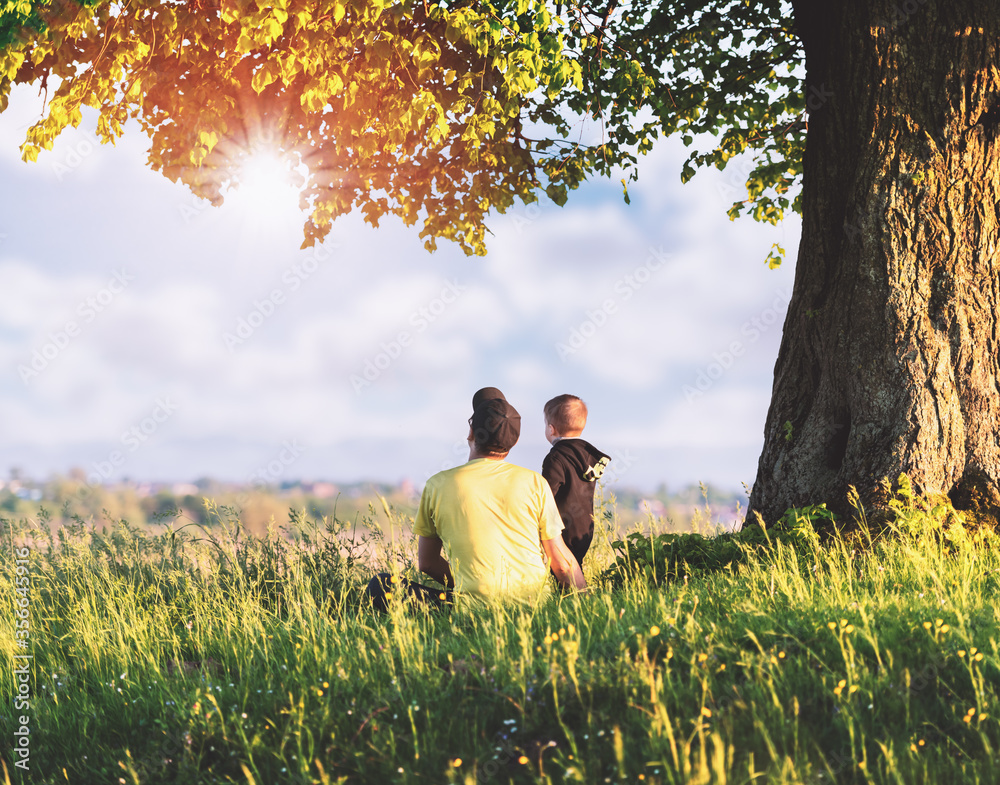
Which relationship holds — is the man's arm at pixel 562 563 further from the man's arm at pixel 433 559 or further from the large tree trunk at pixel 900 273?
the large tree trunk at pixel 900 273

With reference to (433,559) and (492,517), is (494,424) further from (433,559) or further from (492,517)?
(433,559)

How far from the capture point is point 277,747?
11.8 feet

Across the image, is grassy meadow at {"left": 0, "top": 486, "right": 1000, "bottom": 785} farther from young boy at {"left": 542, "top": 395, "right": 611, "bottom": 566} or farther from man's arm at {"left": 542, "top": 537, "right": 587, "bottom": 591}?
young boy at {"left": 542, "top": 395, "right": 611, "bottom": 566}

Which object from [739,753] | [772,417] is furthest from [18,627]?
[772,417]

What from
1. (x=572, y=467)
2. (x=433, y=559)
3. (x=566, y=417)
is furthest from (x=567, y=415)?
(x=433, y=559)

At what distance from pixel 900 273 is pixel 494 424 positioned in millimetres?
4117

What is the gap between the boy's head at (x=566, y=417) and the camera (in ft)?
21.4

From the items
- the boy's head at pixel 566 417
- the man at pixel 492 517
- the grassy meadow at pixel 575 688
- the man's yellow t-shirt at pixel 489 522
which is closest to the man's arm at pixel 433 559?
the man at pixel 492 517

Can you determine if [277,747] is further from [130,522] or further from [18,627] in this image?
[130,522]

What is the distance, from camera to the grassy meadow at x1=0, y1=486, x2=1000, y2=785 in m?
3.16

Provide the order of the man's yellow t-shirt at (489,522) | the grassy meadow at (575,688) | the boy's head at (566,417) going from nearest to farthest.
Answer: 1. the grassy meadow at (575,688)
2. the man's yellow t-shirt at (489,522)
3. the boy's head at (566,417)

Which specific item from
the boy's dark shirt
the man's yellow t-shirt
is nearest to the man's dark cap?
the man's yellow t-shirt

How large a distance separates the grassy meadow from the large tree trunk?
0.99 metres

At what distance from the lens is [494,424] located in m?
5.22
